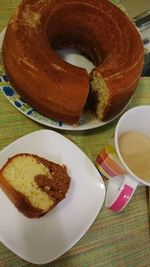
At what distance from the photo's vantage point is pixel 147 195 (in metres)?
0.76

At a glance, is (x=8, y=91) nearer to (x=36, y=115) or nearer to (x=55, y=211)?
(x=36, y=115)

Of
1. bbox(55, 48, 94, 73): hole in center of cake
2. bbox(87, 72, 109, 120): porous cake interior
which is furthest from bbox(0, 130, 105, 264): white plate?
bbox(55, 48, 94, 73): hole in center of cake

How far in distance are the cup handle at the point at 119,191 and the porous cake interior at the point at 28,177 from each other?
0.13 meters

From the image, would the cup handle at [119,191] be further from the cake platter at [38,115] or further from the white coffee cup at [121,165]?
the cake platter at [38,115]

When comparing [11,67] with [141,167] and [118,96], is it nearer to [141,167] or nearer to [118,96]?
[118,96]

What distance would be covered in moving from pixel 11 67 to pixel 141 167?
35cm

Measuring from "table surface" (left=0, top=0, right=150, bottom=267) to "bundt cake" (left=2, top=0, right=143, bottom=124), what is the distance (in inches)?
2.0

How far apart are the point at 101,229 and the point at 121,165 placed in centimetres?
16

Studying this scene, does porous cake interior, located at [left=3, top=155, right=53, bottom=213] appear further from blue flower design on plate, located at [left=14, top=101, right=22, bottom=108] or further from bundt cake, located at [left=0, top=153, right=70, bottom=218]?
blue flower design on plate, located at [left=14, top=101, right=22, bottom=108]

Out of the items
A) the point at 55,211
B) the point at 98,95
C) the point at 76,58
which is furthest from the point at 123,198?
the point at 76,58

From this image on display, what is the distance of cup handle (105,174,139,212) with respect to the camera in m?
0.61

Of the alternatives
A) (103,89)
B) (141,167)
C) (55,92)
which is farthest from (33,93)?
(141,167)

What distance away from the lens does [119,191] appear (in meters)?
0.62

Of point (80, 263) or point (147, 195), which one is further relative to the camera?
point (147, 195)
